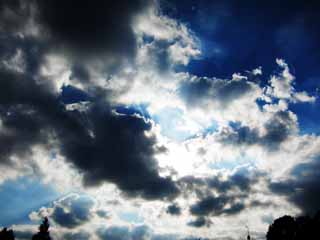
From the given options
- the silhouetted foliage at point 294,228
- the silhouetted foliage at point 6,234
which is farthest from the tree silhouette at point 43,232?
the silhouetted foliage at point 294,228

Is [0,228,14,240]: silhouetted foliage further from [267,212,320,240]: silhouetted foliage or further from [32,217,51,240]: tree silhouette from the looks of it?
[267,212,320,240]: silhouetted foliage

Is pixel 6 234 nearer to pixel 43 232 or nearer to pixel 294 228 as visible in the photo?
pixel 43 232

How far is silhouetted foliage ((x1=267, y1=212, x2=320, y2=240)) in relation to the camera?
7706cm

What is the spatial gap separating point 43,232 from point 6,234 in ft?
30.8

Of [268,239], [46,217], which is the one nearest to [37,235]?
[46,217]

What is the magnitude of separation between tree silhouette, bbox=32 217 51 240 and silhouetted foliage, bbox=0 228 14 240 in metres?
6.51

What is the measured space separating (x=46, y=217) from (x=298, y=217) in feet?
238

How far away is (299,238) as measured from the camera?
8006 cm

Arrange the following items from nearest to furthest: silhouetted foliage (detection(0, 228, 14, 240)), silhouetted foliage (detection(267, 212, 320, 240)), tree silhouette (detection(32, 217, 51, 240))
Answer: silhouetted foliage (detection(0, 228, 14, 240)) < tree silhouette (detection(32, 217, 51, 240)) < silhouetted foliage (detection(267, 212, 320, 240))

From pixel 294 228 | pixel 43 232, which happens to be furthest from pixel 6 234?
pixel 294 228

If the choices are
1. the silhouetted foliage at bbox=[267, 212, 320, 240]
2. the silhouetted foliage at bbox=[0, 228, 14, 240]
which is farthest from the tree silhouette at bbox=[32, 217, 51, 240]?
the silhouetted foliage at bbox=[267, 212, 320, 240]

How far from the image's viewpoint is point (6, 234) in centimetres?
6762

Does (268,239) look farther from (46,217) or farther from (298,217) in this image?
(46,217)

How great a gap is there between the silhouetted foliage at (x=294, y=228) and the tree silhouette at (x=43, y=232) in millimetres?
66592
